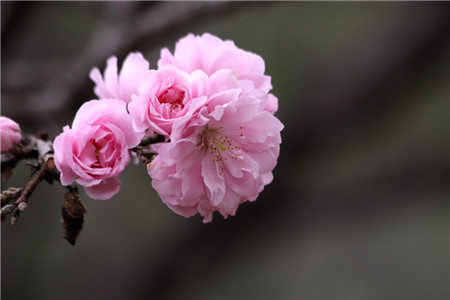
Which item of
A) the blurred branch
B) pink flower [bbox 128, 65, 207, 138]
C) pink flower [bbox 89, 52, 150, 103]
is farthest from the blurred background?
pink flower [bbox 128, 65, 207, 138]

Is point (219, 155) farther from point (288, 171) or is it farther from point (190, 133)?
point (288, 171)

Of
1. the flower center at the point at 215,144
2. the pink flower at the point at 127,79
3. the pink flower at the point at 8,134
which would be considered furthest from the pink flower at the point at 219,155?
the pink flower at the point at 8,134

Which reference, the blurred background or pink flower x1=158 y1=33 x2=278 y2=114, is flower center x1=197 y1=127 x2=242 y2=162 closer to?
pink flower x1=158 y1=33 x2=278 y2=114

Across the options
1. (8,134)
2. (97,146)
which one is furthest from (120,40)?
(97,146)

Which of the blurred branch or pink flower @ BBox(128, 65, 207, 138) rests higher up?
the blurred branch

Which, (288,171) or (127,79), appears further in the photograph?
(288,171)

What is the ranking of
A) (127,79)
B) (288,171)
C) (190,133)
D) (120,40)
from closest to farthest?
(190,133), (127,79), (120,40), (288,171)

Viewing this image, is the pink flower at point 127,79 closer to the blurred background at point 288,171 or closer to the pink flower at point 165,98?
the pink flower at point 165,98

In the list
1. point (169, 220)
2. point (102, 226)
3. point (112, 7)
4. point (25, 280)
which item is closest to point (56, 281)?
point (25, 280)
